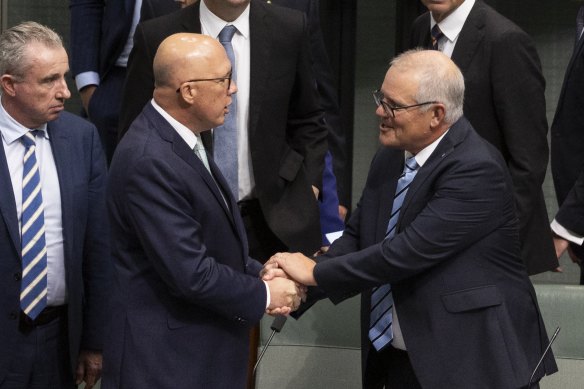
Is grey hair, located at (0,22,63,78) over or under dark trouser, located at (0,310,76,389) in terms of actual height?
over

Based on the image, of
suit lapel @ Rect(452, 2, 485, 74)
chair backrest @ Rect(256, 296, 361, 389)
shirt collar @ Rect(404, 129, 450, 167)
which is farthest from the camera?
chair backrest @ Rect(256, 296, 361, 389)

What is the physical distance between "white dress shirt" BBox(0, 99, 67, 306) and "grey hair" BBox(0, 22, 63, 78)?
134 millimetres

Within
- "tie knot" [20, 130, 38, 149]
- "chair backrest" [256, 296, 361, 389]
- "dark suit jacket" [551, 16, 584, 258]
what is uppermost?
"tie knot" [20, 130, 38, 149]

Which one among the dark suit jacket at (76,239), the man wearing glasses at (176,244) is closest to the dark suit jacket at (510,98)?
the man wearing glasses at (176,244)

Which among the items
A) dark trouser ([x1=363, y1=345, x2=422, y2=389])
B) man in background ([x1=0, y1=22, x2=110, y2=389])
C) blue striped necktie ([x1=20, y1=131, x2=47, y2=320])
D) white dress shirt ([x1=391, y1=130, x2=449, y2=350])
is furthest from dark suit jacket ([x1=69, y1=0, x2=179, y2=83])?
dark trouser ([x1=363, y1=345, x2=422, y2=389])

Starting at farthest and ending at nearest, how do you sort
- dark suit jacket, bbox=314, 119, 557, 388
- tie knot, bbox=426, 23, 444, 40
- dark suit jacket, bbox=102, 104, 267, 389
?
tie knot, bbox=426, 23, 444, 40 < dark suit jacket, bbox=314, 119, 557, 388 < dark suit jacket, bbox=102, 104, 267, 389

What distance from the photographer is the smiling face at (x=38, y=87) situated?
3719 mm

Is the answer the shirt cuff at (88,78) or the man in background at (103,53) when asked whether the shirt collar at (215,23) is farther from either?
the shirt cuff at (88,78)

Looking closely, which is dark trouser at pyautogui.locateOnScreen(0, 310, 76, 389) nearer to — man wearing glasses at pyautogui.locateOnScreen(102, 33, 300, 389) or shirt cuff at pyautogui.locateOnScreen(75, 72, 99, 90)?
man wearing glasses at pyautogui.locateOnScreen(102, 33, 300, 389)

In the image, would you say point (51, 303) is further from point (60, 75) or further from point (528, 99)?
point (528, 99)

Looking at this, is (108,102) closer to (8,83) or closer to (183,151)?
(8,83)

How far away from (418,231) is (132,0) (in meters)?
1.65

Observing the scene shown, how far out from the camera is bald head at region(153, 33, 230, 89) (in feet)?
11.2

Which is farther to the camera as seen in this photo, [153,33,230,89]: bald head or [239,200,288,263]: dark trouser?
[239,200,288,263]: dark trouser
